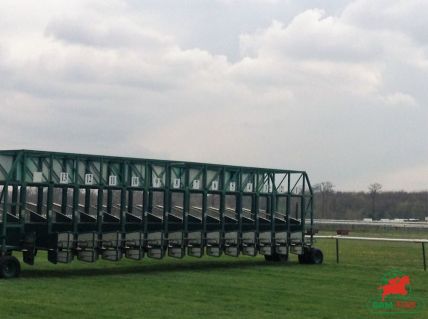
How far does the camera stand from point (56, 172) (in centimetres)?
1888

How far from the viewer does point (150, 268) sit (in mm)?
20750

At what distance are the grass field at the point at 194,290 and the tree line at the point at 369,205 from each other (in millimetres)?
97874

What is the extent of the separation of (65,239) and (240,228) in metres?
6.07

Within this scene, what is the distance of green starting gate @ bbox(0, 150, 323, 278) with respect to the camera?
59.8ft

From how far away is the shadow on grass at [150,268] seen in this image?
18562 mm

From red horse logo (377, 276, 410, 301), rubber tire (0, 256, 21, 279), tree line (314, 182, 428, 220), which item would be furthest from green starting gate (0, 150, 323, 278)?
tree line (314, 182, 428, 220)

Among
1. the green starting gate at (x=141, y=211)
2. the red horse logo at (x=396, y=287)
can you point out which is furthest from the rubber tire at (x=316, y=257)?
the red horse logo at (x=396, y=287)

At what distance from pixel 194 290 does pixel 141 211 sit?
586cm

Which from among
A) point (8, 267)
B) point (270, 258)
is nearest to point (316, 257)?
point (270, 258)

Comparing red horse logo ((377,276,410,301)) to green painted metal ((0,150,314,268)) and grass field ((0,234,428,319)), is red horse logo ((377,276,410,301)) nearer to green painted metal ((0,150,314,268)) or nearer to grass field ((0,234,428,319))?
grass field ((0,234,428,319))

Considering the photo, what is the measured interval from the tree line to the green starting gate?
94.3 metres

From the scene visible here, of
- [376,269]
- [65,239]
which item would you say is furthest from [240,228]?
[65,239]

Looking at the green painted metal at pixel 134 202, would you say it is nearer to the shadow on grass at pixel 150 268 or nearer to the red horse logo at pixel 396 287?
the shadow on grass at pixel 150 268

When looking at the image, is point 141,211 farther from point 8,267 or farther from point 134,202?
point 8,267
